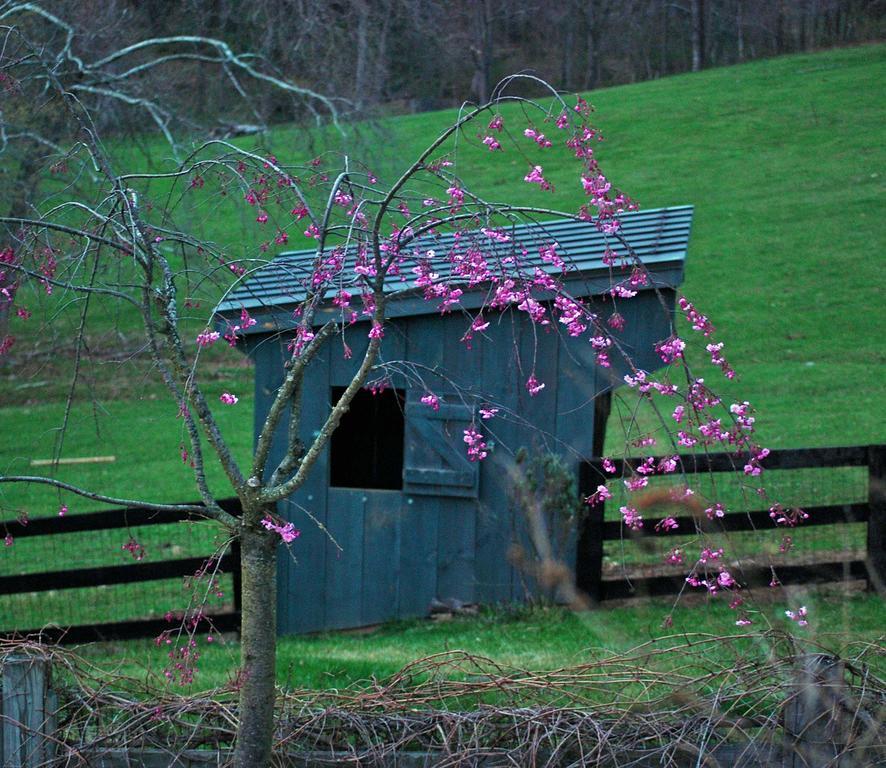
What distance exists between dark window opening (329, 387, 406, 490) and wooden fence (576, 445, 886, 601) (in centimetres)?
274

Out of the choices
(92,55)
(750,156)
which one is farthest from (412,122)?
(92,55)

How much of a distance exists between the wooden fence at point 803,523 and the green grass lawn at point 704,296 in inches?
10.4

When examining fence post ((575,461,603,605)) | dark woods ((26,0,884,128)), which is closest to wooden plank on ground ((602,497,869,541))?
fence post ((575,461,603,605))

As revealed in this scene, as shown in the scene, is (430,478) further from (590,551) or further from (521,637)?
(521,637)

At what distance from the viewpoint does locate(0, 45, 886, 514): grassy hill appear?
15258 mm

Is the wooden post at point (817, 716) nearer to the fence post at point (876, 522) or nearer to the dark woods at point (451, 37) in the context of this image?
the fence post at point (876, 522)

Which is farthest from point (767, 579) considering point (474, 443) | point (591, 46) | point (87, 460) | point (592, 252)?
point (591, 46)

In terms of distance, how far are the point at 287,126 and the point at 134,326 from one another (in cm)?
807

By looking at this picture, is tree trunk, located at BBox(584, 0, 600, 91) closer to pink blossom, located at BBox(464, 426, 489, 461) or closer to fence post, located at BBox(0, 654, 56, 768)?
pink blossom, located at BBox(464, 426, 489, 461)

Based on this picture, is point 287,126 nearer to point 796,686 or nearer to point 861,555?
point 861,555

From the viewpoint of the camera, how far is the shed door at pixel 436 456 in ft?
29.2

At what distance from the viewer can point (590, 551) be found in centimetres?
866

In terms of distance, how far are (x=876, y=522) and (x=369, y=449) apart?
4838 millimetres

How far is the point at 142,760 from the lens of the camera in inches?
166
